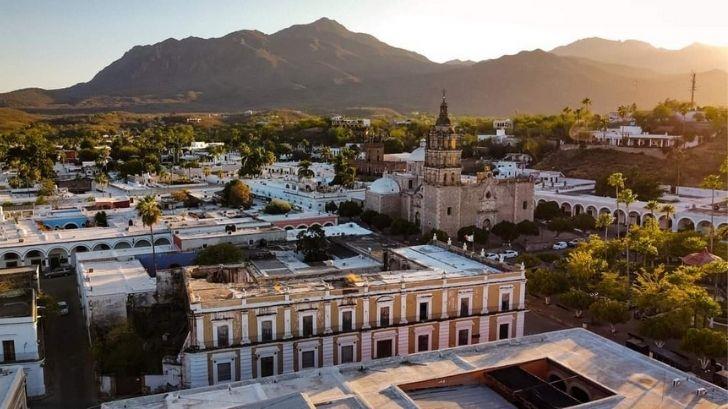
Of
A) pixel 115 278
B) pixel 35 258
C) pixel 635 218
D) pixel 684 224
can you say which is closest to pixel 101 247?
pixel 35 258

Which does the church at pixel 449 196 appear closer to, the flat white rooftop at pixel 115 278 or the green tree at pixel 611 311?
the green tree at pixel 611 311

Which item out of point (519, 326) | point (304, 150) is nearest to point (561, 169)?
point (304, 150)

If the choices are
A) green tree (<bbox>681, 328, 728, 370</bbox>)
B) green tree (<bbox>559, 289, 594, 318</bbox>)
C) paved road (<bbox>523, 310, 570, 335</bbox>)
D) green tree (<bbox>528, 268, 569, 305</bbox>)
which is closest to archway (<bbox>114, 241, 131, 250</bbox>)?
green tree (<bbox>528, 268, 569, 305</bbox>)

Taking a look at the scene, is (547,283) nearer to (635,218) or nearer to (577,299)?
(577,299)

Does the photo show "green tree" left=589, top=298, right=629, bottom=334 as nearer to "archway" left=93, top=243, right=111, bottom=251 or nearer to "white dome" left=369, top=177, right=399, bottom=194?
"white dome" left=369, top=177, right=399, bottom=194

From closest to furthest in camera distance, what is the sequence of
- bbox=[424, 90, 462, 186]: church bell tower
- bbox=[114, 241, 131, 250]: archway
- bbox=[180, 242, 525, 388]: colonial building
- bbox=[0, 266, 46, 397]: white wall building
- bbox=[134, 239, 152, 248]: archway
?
bbox=[180, 242, 525, 388]: colonial building < bbox=[0, 266, 46, 397]: white wall building < bbox=[114, 241, 131, 250]: archway < bbox=[134, 239, 152, 248]: archway < bbox=[424, 90, 462, 186]: church bell tower

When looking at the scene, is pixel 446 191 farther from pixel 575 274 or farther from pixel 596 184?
pixel 596 184
